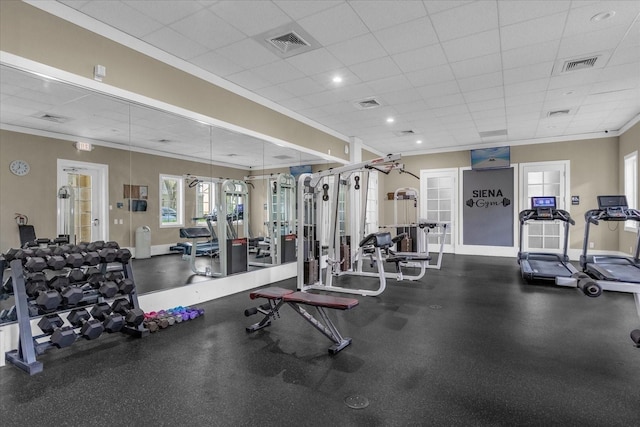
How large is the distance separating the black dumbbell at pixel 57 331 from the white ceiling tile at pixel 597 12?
16.2 ft

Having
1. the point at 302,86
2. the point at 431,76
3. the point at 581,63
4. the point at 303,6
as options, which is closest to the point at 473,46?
the point at 431,76

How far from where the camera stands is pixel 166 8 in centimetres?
294

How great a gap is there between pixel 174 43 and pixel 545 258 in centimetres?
701

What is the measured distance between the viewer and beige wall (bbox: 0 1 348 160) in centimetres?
263

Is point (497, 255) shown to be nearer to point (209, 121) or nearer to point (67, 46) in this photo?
point (209, 121)

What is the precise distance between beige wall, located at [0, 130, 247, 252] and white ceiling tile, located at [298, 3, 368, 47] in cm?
244

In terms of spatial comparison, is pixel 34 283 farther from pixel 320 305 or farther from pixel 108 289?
pixel 320 305

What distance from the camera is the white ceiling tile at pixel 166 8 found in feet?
9.41

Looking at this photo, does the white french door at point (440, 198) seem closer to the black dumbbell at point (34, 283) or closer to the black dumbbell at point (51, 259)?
the black dumbbell at point (51, 259)

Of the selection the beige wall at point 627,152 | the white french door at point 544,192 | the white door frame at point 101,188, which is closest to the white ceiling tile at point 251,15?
the white door frame at point 101,188

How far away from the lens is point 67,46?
2916 millimetres

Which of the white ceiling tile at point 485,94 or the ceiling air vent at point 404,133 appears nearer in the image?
the white ceiling tile at point 485,94

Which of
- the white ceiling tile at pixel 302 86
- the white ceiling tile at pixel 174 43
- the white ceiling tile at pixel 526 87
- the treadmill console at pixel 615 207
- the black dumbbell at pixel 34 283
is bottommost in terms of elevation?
the black dumbbell at pixel 34 283

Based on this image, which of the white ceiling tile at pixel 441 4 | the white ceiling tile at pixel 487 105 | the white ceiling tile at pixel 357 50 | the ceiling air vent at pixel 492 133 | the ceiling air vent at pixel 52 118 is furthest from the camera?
the ceiling air vent at pixel 492 133
